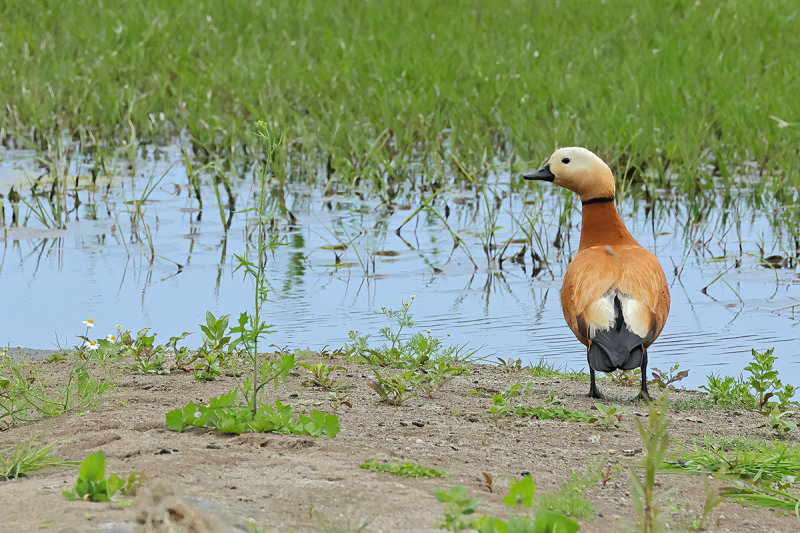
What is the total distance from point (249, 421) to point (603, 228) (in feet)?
9.03

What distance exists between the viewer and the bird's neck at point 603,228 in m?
6.02

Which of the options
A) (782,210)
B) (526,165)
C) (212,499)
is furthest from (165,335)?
(782,210)

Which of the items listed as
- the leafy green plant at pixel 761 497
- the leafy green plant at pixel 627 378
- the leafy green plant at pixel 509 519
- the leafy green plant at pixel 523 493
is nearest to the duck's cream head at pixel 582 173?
the leafy green plant at pixel 627 378

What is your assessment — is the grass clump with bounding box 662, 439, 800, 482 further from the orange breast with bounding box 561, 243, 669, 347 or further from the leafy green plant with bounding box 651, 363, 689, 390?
the leafy green plant with bounding box 651, 363, 689, 390

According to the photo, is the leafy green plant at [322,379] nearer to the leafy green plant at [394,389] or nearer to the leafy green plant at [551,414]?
the leafy green plant at [394,389]

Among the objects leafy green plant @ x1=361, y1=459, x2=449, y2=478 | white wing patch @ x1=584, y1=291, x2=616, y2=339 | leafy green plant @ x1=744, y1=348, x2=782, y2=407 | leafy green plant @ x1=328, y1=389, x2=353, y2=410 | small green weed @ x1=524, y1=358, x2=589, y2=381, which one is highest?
white wing patch @ x1=584, y1=291, x2=616, y2=339

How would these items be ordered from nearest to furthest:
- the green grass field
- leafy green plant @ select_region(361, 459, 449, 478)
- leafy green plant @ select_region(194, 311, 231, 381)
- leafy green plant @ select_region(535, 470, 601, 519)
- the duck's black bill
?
leafy green plant @ select_region(535, 470, 601, 519) → leafy green plant @ select_region(361, 459, 449, 478) → leafy green plant @ select_region(194, 311, 231, 381) → the duck's black bill → the green grass field

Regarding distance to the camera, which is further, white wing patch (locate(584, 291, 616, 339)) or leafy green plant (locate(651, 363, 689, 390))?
leafy green plant (locate(651, 363, 689, 390))

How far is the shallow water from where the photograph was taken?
6.17m

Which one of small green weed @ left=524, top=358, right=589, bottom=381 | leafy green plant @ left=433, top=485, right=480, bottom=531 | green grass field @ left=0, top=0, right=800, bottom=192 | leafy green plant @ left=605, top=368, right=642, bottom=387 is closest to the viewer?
leafy green plant @ left=433, top=485, right=480, bottom=531

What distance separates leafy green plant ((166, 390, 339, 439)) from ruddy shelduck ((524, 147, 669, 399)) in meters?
1.49

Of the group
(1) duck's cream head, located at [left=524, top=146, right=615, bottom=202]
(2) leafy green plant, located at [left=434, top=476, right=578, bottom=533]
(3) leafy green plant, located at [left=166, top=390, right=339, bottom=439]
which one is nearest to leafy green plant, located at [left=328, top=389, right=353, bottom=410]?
(3) leafy green plant, located at [left=166, top=390, right=339, bottom=439]

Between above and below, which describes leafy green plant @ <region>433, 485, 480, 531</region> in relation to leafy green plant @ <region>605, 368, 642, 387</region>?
above

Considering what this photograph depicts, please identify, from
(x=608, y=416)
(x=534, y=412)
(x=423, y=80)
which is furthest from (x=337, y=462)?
(x=423, y=80)
